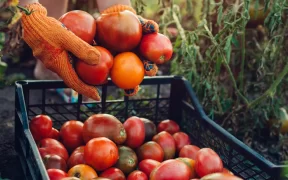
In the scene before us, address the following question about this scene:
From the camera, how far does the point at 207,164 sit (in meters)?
1.82

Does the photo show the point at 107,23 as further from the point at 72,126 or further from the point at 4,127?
the point at 4,127

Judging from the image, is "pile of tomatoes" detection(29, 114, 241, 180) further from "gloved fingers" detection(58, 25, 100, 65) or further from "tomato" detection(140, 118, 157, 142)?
"gloved fingers" detection(58, 25, 100, 65)

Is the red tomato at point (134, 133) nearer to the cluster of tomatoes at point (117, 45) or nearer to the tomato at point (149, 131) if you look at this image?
the tomato at point (149, 131)

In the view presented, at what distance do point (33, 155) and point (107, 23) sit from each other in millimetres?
619

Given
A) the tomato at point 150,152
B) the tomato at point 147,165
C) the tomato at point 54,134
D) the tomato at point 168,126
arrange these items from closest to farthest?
the tomato at point 147,165 → the tomato at point 150,152 → the tomato at point 54,134 → the tomato at point 168,126

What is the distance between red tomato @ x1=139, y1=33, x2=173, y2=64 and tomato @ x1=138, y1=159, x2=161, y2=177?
1.45ft

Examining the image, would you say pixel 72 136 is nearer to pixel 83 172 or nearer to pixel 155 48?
pixel 83 172

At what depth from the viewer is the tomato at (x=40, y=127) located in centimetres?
216

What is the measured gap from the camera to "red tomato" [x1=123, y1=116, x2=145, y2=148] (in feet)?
6.98

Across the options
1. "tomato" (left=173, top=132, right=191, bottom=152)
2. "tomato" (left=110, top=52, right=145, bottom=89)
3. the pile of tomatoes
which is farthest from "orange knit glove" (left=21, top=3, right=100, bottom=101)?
"tomato" (left=173, top=132, right=191, bottom=152)

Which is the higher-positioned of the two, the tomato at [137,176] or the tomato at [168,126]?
the tomato at [168,126]

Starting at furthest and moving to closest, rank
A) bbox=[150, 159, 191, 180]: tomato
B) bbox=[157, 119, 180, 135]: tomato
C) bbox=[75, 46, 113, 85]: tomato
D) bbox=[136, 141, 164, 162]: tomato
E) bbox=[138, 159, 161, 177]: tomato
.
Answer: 1. bbox=[157, 119, 180, 135]: tomato
2. bbox=[136, 141, 164, 162]: tomato
3. bbox=[138, 159, 161, 177]: tomato
4. bbox=[75, 46, 113, 85]: tomato
5. bbox=[150, 159, 191, 180]: tomato

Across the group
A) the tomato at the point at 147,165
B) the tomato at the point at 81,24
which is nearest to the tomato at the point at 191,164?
the tomato at the point at 147,165

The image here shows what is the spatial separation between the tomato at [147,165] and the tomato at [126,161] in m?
0.04
